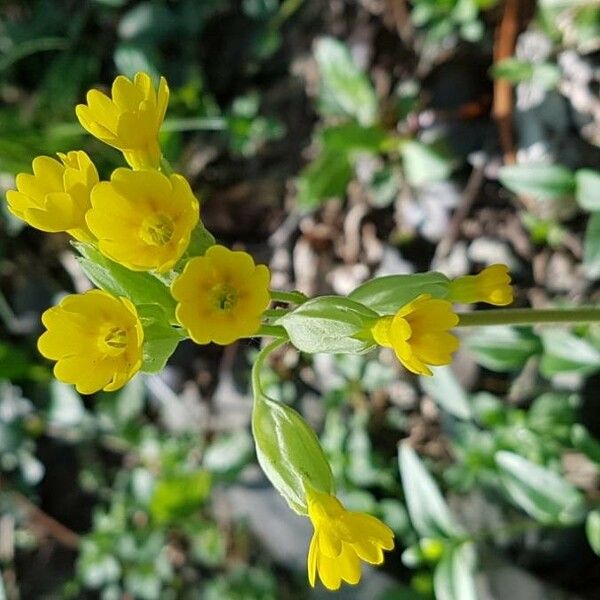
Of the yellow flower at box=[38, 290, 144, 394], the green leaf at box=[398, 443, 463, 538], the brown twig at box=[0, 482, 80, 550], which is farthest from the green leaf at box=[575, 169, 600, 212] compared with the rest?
the brown twig at box=[0, 482, 80, 550]

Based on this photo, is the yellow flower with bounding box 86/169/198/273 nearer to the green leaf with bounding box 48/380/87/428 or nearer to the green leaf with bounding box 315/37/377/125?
the green leaf with bounding box 315/37/377/125

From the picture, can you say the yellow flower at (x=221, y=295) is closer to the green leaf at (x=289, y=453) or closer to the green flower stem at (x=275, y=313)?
the green flower stem at (x=275, y=313)

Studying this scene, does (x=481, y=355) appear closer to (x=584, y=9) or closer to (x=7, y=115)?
(x=584, y=9)

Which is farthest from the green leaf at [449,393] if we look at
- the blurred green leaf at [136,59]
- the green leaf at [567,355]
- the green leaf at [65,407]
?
the blurred green leaf at [136,59]

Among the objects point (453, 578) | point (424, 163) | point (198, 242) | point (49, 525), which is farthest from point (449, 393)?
point (49, 525)

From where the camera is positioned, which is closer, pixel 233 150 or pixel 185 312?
pixel 185 312

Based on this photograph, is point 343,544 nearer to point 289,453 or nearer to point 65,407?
point 289,453

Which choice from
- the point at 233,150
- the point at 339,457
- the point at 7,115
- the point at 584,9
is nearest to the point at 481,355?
the point at 339,457
